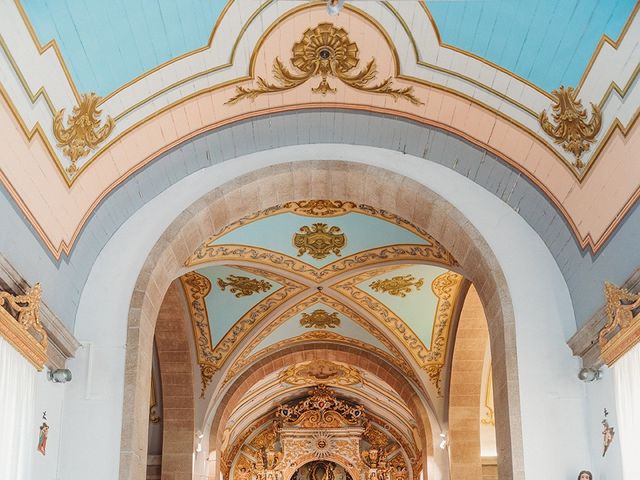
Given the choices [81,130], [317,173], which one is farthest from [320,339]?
[81,130]

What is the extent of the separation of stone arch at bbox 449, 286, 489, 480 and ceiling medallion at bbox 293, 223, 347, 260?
193cm

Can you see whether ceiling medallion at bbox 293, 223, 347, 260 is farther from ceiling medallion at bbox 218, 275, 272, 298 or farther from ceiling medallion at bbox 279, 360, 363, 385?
ceiling medallion at bbox 279, 360, 363, 385

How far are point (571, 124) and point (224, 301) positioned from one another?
6.12 m

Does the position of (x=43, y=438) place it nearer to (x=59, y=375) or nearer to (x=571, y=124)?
(x=59, y=375)

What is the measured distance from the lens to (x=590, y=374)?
5961 mm

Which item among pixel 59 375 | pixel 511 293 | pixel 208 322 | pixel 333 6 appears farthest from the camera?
pixel 208 322

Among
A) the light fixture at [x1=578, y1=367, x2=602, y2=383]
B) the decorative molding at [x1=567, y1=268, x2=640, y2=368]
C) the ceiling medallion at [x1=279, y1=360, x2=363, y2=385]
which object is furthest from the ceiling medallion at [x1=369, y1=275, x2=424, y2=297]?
the light fixture at [x1=578, y1=367, x2=602, y2=383]

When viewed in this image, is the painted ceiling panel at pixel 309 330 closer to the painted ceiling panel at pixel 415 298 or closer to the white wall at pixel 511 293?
the painted ceiling panel at pixel 415 298

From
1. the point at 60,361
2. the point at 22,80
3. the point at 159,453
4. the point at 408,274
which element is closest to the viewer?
the point at 22,80

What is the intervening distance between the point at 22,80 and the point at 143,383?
2474 millimetres

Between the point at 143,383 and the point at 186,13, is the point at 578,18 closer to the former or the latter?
the point at 186,13

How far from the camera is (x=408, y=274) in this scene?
10633 mm

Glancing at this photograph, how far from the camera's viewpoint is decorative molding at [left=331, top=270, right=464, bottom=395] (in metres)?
10.7

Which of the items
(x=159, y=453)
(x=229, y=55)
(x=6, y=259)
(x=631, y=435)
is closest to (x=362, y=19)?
(x=229, y=55)
